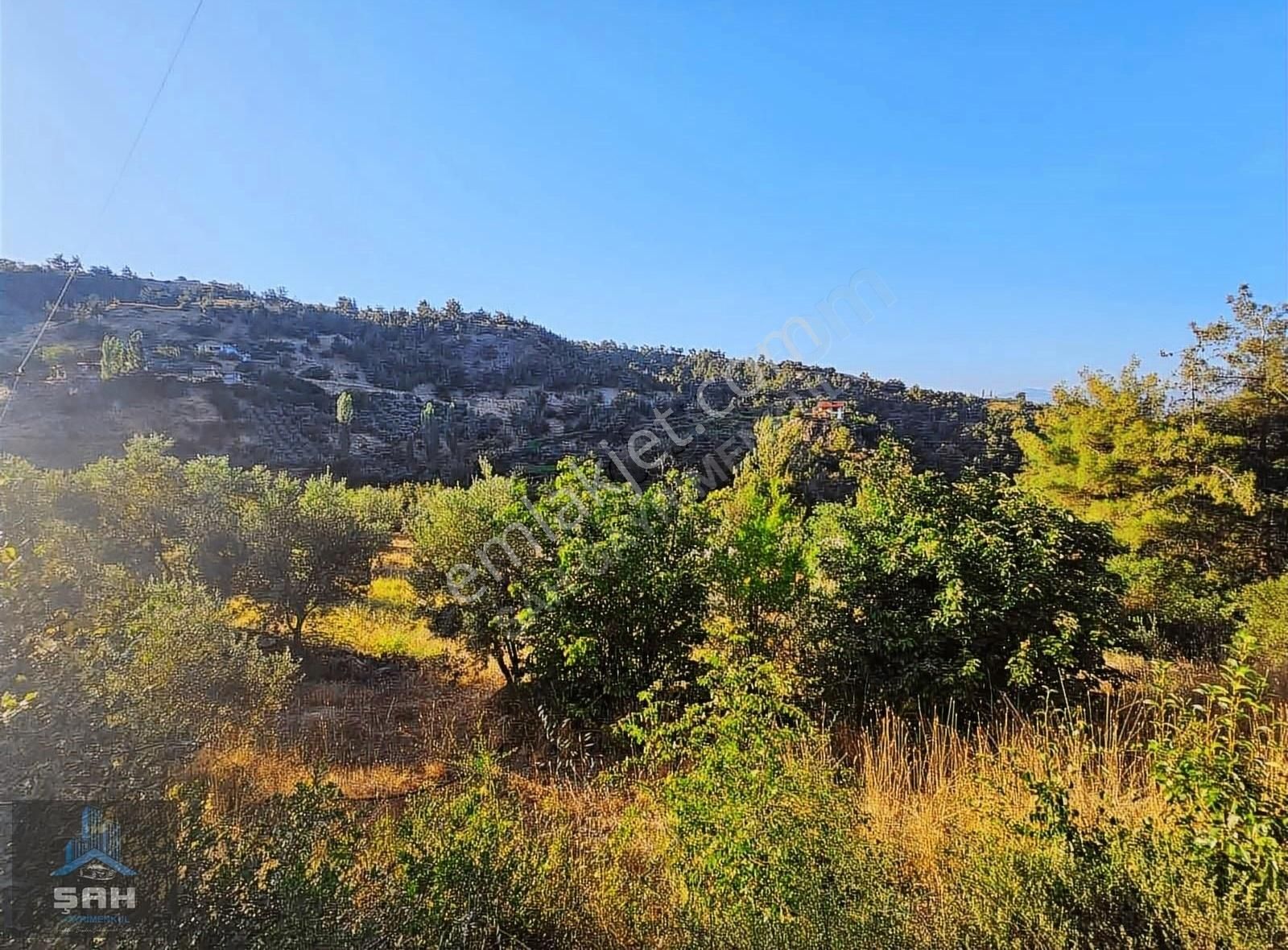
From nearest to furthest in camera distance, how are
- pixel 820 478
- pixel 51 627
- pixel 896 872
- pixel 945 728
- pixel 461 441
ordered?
pixel 896 872 < pixel 51 627 < pixel 945 728 < pixel 820 478 < pixel 461 441

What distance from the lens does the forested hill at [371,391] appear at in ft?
113

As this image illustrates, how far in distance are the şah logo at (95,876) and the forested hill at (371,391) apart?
64.5 ft

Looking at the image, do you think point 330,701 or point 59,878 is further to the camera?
point 330,701

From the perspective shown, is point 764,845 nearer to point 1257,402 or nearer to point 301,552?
point 301,552

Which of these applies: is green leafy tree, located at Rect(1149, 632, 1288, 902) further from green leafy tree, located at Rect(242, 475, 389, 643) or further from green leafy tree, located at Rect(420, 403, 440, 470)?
green leafy tree, located at Rect(420, 403, 440, 470)

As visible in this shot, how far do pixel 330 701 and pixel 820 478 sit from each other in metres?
24.3

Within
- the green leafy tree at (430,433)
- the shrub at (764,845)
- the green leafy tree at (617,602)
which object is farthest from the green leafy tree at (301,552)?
the green leafy tree at (430,433)

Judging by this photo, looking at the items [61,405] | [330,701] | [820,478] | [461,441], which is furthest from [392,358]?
[330,701]

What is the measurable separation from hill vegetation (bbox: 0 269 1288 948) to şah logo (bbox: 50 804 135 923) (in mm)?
169

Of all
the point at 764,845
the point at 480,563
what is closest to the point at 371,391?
the point at 480,563

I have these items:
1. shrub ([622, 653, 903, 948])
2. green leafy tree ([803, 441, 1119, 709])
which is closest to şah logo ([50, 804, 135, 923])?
shrub ([622, 653, 903, 948])

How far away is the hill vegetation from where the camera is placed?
1915 mm

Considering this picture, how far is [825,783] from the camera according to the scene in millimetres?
2271

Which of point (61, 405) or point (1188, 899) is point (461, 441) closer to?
point (61, 405)
